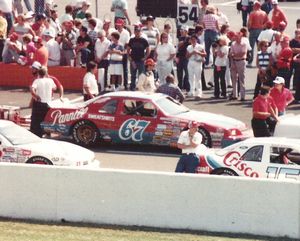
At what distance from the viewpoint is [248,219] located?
17438 millimetres

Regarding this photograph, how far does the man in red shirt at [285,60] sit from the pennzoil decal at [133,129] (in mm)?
4893

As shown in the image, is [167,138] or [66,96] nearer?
[167,138]

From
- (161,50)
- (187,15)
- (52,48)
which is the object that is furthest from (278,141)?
(187,15)

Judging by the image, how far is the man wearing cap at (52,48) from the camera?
3036 cm

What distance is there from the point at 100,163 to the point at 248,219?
20.5ft

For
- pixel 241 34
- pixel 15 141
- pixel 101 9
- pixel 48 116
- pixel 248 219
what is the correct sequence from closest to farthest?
pixel 248 219 → pixel 15 141 → pixel 48 116 → pixel 241 34 → pixel 101 9

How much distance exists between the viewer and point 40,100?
81.7ft

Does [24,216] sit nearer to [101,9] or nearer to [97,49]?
[97,49]

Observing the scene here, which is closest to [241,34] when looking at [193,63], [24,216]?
[193,63]

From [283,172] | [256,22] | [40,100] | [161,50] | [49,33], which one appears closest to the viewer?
[283,172]

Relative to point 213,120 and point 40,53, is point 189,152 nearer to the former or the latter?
point 213,120

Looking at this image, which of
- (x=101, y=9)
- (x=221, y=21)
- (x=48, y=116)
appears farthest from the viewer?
(x=101, y=9)

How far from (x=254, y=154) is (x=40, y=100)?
5.93m

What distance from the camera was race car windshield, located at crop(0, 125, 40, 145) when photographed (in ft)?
70.4
